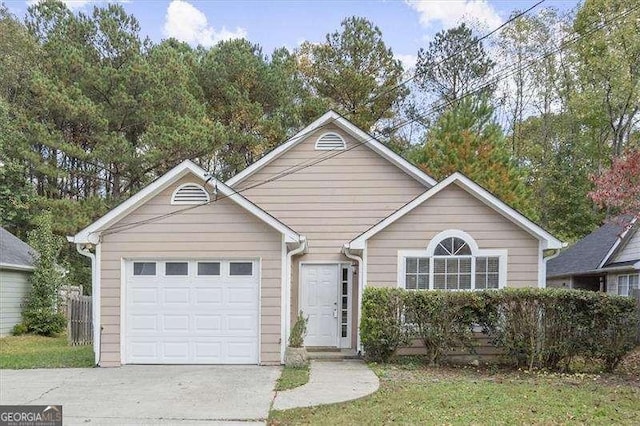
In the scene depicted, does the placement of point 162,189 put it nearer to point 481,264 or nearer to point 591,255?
point 481,264

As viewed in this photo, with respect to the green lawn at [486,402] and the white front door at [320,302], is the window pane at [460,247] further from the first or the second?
the white front door at [320,302]

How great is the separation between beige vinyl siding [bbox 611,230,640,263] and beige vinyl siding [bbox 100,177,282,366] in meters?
10.7

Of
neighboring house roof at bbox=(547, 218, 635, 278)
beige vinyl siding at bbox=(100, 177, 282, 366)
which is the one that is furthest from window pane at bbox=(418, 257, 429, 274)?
neighboring house roof at bbox=(547, 218, 635, 278)

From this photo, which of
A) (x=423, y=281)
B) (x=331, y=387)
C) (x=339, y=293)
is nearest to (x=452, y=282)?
(x=423, y=281)

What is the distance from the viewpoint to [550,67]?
26.4 meters

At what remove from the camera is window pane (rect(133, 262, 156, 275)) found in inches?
400

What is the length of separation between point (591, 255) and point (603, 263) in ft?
4.44

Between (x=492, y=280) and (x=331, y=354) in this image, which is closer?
(x=492, y=280)

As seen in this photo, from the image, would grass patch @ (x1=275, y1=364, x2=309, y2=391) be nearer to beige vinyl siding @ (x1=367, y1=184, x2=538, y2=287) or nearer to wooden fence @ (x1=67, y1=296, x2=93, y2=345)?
beige vinyl siding @ (x1=367, y1=184, x2=538, y2=287)

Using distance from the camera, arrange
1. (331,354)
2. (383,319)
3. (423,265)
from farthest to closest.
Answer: (331,354) → (423,265) → (383,319)

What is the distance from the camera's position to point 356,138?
12.2 metres

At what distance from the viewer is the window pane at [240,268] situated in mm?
10164

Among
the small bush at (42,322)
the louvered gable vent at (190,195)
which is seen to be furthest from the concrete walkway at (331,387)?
the small bush at (42,322)

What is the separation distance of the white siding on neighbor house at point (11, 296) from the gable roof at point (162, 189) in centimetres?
798
